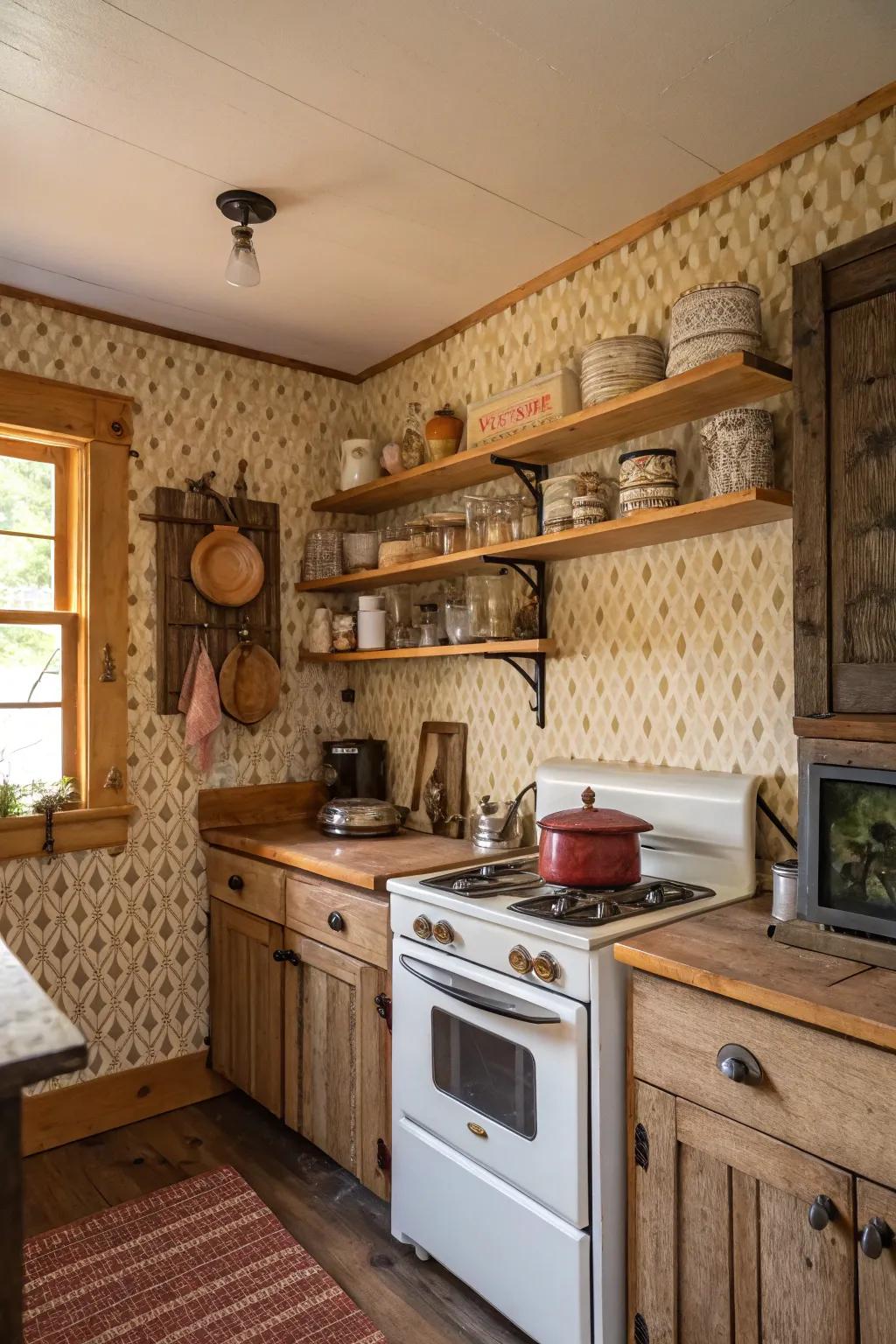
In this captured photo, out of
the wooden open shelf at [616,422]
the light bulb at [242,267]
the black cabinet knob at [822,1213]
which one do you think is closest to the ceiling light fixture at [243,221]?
the light bulb at [242,267]

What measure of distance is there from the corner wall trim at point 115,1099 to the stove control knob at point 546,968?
176 centimetres

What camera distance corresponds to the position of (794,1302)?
4.53 feet

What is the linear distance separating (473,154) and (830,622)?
135 centimetres

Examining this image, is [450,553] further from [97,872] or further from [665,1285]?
[665,1285]

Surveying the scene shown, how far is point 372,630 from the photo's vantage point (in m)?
3.14

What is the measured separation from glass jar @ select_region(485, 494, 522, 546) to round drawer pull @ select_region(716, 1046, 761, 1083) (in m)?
1.53

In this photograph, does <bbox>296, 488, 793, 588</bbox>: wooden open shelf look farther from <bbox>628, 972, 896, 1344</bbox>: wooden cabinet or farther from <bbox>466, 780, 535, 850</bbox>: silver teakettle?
<bbox>628, 972, 896, 1344</bbox>: wooden cabinet

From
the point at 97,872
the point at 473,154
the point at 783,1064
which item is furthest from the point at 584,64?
the point at 97,872

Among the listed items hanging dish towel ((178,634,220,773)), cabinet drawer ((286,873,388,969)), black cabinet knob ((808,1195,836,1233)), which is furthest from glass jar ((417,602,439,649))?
black cabinet knob ((808,1195,836,1233))

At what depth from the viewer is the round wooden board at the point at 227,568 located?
121 inches

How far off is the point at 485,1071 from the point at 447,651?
1247 millimetres

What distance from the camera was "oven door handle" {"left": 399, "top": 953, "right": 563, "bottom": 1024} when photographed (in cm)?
177

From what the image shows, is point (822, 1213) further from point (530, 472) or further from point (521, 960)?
point (530, 472)

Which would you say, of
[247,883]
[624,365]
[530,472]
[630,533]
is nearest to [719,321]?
[624,365]
